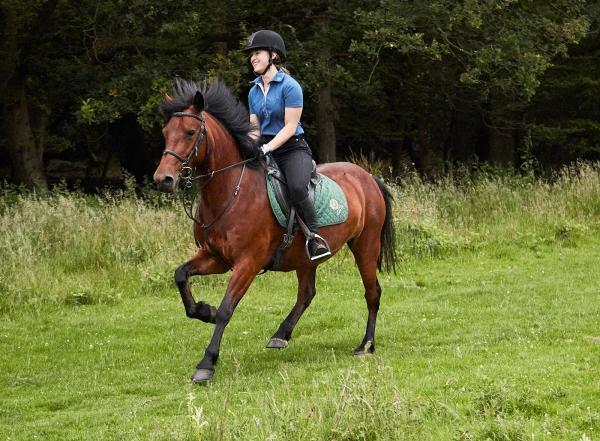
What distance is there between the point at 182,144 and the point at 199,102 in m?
0.50

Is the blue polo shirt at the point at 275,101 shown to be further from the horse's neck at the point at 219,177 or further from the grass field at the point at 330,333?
the grass field at the point at 330,333

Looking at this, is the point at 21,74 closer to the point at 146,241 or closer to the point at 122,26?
the point at 122,26

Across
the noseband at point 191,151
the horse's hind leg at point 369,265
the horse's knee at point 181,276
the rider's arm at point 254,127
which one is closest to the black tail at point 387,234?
the horse's hind leg at point 369,265

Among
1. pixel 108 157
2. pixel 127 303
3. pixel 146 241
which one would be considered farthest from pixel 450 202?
pixel 108 157

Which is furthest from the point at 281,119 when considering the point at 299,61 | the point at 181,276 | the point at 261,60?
the point at 299,61

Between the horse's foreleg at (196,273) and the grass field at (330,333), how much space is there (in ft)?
2.00

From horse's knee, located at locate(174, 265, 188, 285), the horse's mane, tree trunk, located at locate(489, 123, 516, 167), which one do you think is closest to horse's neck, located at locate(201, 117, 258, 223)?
the horse's mane

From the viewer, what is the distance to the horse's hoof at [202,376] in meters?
8.65

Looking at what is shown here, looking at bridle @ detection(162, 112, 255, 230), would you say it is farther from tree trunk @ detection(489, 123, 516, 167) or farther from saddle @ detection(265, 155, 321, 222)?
tree trunk @ detection(489, 123, 516, 167)

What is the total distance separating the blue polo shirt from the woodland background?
11820 millimetres

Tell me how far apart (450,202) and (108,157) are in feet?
54.8

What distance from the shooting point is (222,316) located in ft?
29.0

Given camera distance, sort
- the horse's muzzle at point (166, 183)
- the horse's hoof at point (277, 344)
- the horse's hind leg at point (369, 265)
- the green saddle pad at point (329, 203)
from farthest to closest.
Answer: the horse's hind leg at point (369, 265)
the horse's hoof at point (277, 344)
the green saddle pad at point (329, 203)
the horse's muzzle at point (166, 183)

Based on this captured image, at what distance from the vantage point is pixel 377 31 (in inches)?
829
